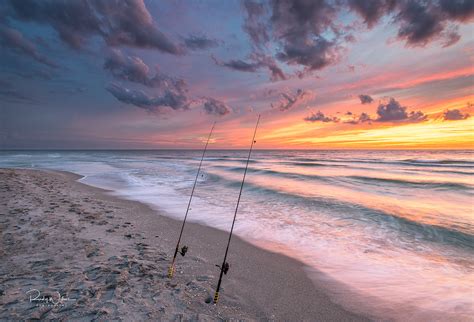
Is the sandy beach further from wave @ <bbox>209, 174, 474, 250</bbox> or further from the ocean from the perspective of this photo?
wave @ <bbox>209, 174, 474, 250</bbox>

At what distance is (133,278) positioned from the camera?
4.18 metres

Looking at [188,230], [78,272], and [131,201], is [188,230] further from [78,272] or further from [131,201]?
[131,201]

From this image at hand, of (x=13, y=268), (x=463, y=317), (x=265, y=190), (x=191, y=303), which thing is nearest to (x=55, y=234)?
(x=13, y=268)

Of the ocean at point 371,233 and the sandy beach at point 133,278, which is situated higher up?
the ocean at point 371,233

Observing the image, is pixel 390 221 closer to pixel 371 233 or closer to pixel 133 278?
pixel 371 233

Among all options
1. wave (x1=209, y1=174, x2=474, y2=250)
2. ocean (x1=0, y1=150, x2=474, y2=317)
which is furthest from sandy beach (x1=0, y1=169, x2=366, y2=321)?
wave (x1=209, y1=174, x2=474, y2=250)

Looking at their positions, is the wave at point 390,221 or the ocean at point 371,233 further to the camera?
the wave at point 390,221

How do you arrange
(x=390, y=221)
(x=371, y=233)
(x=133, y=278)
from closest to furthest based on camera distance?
(x=133, y=278) → (x=371, y=233) → (x=390, y=221)

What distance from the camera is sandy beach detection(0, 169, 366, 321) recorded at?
11.1ft


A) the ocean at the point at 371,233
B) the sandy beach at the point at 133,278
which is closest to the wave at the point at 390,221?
the ocean at the point at 371,233

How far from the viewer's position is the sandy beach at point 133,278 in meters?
3.38

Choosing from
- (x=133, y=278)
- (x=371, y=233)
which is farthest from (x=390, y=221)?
(x=133, y=278)

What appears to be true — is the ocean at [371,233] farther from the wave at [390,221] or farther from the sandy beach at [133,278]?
the sandy beach at [133,278]

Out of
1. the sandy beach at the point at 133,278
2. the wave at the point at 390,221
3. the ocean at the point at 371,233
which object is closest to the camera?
the sandy beach at the point at 133,278
